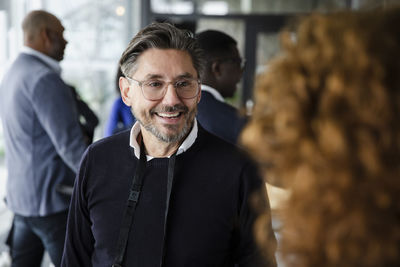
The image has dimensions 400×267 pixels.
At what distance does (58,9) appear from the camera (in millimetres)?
5383

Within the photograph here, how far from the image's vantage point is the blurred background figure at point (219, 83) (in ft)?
6.90

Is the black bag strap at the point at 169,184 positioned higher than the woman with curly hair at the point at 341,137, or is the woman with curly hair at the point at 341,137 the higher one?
the woman with curly hair at the point at 341,137

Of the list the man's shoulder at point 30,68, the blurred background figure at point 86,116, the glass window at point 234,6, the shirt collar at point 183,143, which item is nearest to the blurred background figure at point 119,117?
the blurred background figure at point 86,116

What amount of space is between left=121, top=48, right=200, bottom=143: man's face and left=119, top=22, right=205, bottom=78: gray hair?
0.02 meters

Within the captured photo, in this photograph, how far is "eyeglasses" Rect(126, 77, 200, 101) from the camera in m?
1.53

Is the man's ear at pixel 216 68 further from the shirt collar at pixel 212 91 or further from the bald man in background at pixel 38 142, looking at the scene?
the bald man in background at pixel 38 142

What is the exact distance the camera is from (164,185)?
1.42 meters

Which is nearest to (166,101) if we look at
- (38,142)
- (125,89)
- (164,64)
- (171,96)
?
(171,96)

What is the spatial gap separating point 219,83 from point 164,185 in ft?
3.62

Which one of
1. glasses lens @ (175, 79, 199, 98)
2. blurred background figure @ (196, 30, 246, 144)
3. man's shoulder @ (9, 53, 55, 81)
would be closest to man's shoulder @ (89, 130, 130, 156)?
glasses lens @ (175, 79, 199, 98)

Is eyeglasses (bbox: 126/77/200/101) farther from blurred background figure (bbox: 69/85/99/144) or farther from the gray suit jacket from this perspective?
blurred background figure (bbox: 69/85/99/144)

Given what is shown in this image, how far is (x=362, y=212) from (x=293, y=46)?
0.74 feet

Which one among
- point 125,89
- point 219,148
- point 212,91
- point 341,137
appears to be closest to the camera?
point 341,137

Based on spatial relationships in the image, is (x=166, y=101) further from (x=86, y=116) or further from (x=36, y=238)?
(x=36, y=238)
